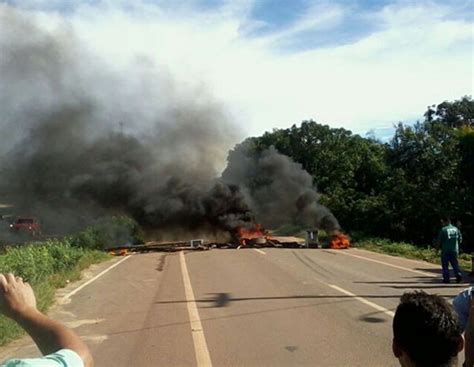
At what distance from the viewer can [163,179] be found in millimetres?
35156

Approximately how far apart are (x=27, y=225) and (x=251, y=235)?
14.4 meters

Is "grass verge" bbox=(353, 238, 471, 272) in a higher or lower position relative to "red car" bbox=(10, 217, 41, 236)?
lower

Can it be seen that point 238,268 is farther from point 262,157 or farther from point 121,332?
point 262,157

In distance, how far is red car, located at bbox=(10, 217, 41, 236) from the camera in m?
35.1

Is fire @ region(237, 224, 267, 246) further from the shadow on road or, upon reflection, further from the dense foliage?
the shadow on road

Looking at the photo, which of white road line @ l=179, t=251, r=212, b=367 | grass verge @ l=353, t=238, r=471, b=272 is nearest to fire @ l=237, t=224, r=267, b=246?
grass verge @ l=353, t=238, r=471, b=272

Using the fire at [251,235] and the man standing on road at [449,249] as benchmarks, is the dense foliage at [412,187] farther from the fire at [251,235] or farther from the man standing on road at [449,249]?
the man standing on road at [449,249]

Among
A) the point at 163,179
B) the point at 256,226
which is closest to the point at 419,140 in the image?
the point at 256,226

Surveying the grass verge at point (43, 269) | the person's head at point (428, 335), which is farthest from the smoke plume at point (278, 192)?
the person's head at point (428, 335)

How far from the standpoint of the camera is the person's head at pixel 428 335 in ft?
7.13

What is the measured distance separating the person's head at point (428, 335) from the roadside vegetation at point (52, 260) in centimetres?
719

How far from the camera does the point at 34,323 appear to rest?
6.48ft

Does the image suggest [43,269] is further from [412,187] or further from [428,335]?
[412,187]

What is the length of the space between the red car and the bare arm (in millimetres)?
35133
